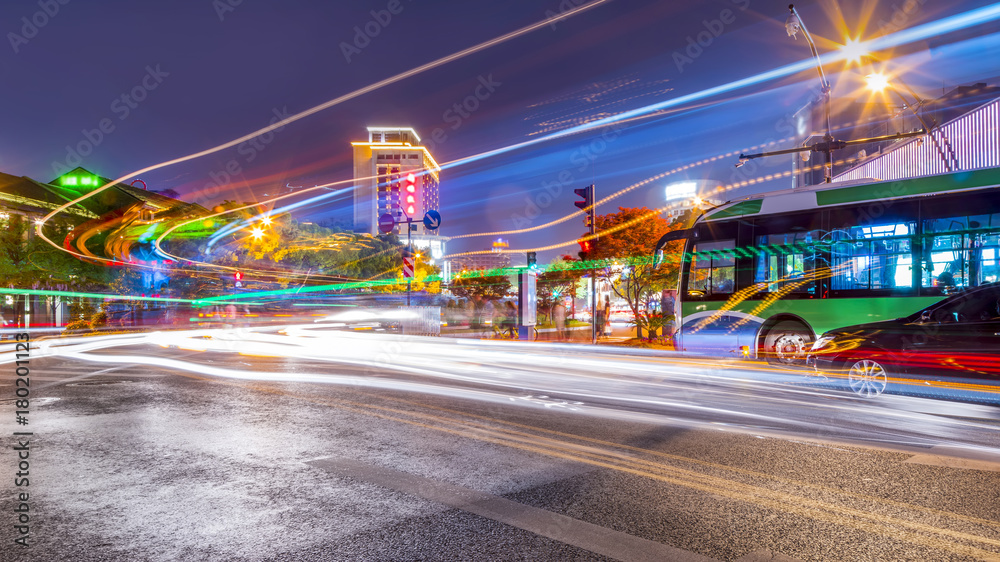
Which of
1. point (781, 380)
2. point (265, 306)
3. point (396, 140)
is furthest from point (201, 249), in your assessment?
point (396, 140)

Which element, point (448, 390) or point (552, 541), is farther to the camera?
point (448, 390)

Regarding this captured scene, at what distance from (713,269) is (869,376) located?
5.95 meters

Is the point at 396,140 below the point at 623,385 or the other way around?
the other way around

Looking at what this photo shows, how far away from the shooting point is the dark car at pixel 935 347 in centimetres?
893

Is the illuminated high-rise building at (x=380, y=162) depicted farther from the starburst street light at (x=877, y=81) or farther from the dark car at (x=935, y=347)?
the dark car at (x=935, y=347)

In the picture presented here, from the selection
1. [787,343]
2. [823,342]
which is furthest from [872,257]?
[823,342]

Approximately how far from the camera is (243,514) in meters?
4.15

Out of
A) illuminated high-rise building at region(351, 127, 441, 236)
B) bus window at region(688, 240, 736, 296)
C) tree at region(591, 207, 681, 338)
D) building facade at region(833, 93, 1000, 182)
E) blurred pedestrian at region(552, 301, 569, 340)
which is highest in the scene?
illuminated high-rise building at region(351, 127, 441, 236)

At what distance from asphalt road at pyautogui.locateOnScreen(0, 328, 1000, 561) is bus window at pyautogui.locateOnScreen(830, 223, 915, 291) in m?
4.18

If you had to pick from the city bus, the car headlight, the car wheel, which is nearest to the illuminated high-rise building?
the city bus

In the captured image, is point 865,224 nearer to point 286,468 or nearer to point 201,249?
point 286,468

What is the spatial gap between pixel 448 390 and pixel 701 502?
6.52m

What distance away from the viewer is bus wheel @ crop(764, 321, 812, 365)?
13.5 metres

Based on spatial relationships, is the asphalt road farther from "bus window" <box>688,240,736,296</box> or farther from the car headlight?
"bus window" <box>688,240,736,296</box>
